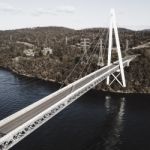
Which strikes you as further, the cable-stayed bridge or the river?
the river

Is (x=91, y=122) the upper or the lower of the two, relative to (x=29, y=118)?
lower

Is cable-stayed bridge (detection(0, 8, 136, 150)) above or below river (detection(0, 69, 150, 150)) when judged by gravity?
above

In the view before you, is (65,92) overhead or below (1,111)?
overhead

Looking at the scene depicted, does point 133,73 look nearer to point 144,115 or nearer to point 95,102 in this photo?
point 95,102

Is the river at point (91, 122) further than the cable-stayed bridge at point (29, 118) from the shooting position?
Yes

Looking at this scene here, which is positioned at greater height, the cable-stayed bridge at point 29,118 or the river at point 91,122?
the cable-stayed bridge at point 29,118

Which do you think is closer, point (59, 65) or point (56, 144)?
point (56, 144)

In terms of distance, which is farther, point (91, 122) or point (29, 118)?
point (91, 122)

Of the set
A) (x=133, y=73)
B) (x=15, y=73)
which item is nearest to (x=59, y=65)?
(x=15, y=73)
